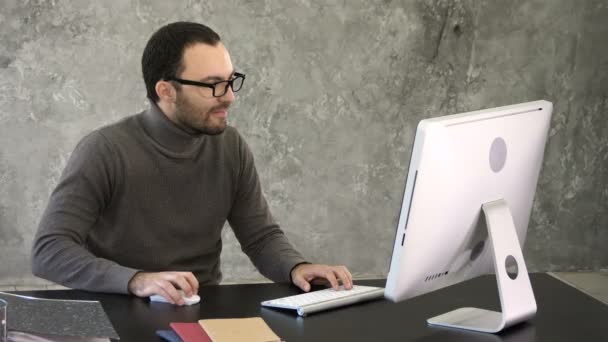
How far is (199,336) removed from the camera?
1.62m

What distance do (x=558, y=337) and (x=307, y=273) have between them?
0.60 meters

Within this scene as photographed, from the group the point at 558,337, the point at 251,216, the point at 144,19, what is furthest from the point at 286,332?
the point at 144,19

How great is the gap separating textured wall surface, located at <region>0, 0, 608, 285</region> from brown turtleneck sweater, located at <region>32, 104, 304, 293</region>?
5.48 ft

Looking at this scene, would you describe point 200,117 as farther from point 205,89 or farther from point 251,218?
point 251,218

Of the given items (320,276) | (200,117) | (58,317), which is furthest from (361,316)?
(200,117)

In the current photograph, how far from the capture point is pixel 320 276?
2119 mm

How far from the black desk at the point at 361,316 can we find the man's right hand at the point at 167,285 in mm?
23

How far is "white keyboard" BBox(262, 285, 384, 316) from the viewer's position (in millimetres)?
1864

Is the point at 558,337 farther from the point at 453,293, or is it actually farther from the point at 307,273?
the point at 307,273

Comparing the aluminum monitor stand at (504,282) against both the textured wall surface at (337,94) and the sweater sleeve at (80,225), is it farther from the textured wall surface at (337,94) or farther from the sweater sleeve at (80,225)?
the textured wall surface at (337,94)

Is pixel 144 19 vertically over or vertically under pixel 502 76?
over

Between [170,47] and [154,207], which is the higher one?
[170,47]

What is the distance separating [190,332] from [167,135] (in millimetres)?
831

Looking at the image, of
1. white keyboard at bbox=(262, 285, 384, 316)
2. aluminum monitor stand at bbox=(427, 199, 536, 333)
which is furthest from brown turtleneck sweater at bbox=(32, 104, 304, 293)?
aluminum monitor stand at bbox=(427, 199, 536, 333)
